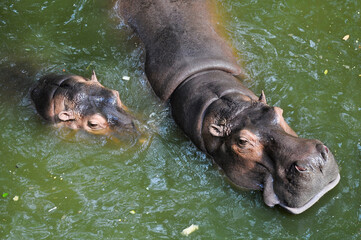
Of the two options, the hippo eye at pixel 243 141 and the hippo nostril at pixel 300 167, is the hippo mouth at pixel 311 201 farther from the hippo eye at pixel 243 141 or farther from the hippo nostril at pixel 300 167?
the hippo eye at pixel 243 141

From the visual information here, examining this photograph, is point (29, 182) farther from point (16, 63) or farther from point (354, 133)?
point (354, 133)

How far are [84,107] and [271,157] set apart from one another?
2.57 m

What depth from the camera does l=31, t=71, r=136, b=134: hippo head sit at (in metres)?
6.14

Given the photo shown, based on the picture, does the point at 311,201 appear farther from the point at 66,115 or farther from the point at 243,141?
the point at 66,115

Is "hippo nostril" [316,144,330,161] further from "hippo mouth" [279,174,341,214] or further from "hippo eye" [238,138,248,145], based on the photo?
"hippo eye" [238,138,248,145]

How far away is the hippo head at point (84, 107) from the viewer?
6145mm

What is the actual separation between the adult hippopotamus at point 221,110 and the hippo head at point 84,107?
2.46 ft

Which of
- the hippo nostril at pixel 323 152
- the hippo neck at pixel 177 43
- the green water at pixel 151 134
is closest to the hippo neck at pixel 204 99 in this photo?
the hippo neck at pixel 177 43

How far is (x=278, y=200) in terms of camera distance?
17.1 ft

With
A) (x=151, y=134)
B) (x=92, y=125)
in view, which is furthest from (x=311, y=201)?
(x=92, y=125)

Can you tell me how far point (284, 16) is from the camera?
25.5ft

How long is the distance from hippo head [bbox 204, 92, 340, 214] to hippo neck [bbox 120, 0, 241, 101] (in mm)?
1067

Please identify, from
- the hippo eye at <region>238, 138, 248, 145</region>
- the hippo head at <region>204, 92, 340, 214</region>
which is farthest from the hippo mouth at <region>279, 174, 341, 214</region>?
the hippo eye at <region>238, 138, 248, 145</region>

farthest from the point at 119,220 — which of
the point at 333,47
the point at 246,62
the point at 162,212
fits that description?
the point at 333,47
